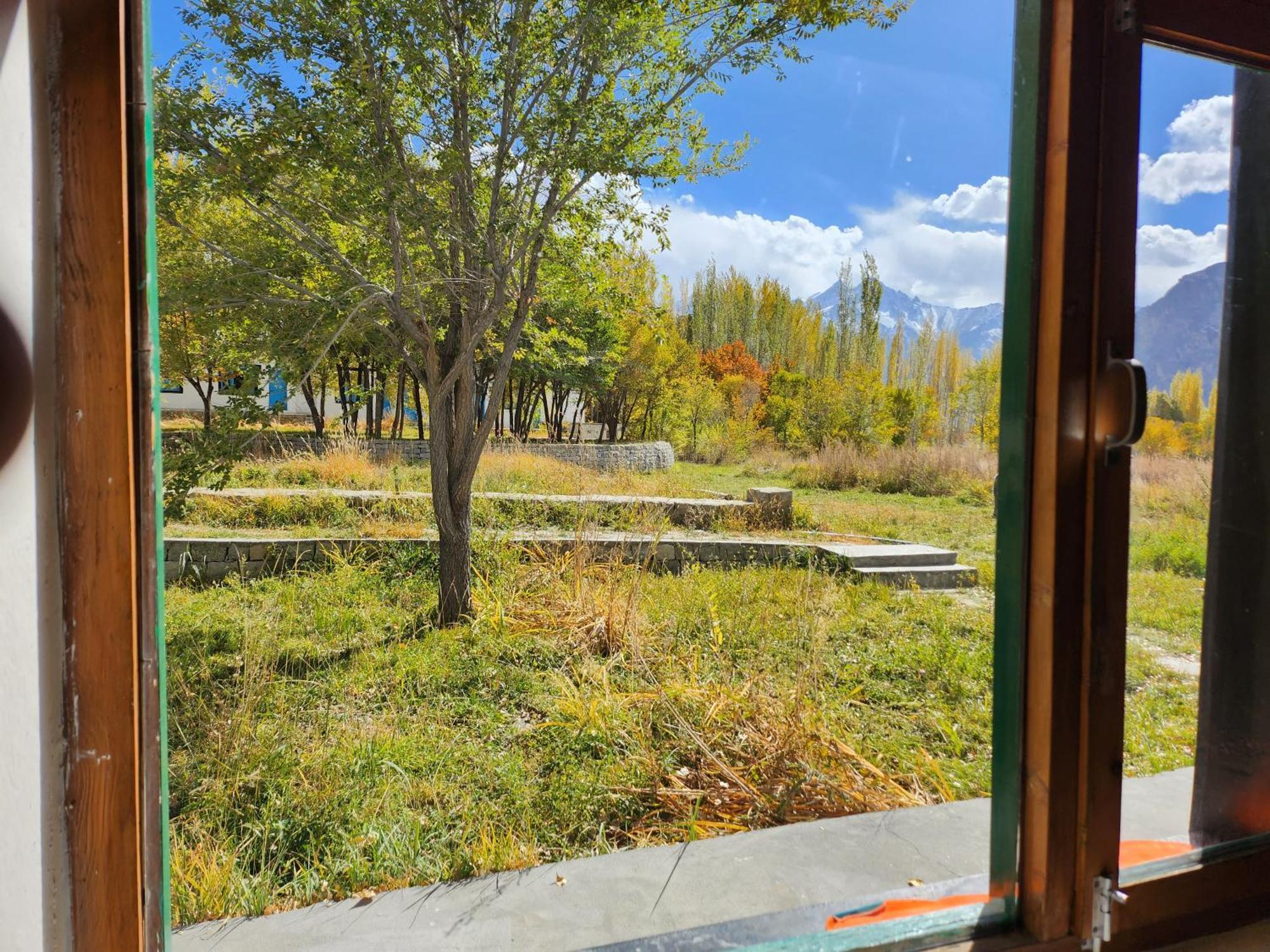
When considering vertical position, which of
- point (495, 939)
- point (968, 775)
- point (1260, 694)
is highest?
point (1260, 694)

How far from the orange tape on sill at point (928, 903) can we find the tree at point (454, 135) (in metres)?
2.87

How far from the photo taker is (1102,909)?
1.04m

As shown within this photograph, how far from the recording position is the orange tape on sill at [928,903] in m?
1.10

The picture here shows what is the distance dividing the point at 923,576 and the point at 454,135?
3582mm

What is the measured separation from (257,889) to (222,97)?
2.90 m

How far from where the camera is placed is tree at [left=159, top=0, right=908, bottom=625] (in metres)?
3.12

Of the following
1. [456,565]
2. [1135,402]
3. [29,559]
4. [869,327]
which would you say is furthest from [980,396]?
[29,559]

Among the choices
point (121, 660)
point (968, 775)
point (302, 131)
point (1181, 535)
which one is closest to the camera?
point (121, 660)

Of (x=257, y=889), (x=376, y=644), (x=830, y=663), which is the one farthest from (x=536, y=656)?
(x=257, y=889)

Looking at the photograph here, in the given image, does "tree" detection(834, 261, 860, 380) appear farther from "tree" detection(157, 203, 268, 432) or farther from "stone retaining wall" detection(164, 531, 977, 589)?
"tree" detection(157, 203, 268, 432)

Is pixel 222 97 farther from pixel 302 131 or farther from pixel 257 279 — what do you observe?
pixel 257 279

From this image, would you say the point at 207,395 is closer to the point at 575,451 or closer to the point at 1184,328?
the point at 575,451

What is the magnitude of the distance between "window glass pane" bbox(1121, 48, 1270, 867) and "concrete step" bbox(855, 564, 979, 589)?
3.26 meters

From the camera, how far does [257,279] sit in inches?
139
